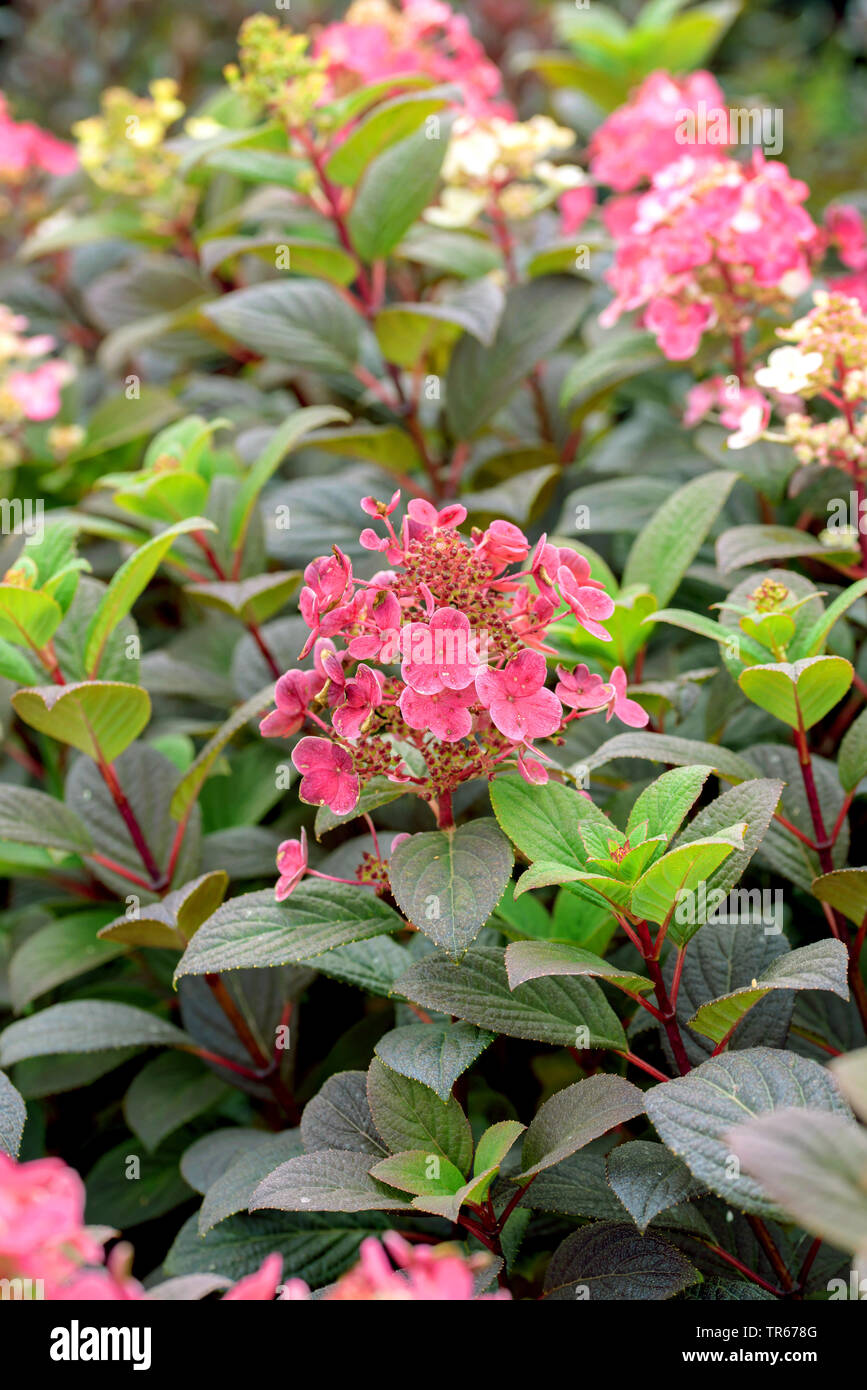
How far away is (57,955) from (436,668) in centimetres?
63

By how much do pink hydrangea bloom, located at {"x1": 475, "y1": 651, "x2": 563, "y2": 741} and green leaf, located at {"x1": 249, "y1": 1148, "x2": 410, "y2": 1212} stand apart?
12.8 inches

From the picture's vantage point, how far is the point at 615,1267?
0.77m

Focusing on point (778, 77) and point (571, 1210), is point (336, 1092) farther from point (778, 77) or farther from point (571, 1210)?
point (778, 77)

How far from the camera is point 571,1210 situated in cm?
80

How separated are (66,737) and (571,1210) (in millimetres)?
587

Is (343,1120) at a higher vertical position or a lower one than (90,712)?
lower

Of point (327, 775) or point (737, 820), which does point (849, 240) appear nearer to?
point (737, 820)

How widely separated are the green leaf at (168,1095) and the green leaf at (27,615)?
1.50ft

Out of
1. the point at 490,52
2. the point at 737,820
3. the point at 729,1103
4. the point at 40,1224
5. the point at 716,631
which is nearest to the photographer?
the point at 40,1224

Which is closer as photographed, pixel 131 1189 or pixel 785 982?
pixel 785 982

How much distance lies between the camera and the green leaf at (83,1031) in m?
1.01

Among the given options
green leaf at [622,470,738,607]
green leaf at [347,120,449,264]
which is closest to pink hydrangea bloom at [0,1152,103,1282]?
green leaf at [622,470,738,607]

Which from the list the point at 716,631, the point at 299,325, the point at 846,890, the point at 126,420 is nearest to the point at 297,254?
the point at 299,325

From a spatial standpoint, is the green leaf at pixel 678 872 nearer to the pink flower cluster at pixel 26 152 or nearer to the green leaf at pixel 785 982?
the green leaf at pixel 785 982
